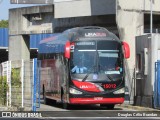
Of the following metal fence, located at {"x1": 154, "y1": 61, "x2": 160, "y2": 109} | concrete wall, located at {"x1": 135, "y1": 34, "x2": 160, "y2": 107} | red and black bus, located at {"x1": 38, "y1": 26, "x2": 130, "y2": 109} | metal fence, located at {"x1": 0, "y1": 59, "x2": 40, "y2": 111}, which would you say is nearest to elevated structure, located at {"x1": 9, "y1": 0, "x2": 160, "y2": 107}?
concrete wall, located at {"x1": 135, "y1": 34, "x2": 160, "y2": 107}

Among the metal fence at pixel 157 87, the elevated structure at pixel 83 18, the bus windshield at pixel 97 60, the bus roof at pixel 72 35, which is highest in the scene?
the elevated structure at pixel 83 18

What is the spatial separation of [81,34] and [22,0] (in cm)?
1331

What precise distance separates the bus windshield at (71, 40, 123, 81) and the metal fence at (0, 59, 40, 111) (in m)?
2.46

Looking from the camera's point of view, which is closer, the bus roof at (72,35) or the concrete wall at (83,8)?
the bus roof at (72,35)

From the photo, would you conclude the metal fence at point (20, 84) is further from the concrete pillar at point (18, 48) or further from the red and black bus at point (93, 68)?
the concrete pillar at point (18, 48)

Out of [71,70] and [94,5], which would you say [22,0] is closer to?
[94,5]

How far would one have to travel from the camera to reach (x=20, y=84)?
22406 mm

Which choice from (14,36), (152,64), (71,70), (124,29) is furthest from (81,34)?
(14,36)

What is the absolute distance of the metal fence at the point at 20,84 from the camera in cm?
2086

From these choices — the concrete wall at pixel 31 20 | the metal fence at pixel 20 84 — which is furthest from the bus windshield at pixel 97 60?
the concrete wall at pixel 31 20

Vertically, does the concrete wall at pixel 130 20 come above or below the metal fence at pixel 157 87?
above

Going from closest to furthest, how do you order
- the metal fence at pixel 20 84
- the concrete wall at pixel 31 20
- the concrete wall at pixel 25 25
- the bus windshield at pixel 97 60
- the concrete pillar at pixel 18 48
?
the metal fence at pixel 20 84, the bus windshield at pixel 97 60, the concrete wall at pixel 31 20, the concrete wall at pixel 25 25, the concrete pillar at pixel 18 48

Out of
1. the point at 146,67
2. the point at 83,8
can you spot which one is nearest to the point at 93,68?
the point at 146,67

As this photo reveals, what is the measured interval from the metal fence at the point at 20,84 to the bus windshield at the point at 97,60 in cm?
246
